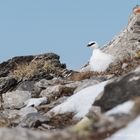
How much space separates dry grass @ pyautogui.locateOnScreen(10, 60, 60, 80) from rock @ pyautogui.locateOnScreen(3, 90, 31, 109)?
3.34 meters

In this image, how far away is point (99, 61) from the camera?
75.0 ft

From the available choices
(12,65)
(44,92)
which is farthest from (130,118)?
(12,65)

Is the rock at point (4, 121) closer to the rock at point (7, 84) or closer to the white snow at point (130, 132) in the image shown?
the rock at point (7, 84)

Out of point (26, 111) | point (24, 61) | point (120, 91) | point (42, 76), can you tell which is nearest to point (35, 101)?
point (26, 111)

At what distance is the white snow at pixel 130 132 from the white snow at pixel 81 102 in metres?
7.77

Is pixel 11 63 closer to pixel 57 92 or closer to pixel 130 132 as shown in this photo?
pixel 57 92

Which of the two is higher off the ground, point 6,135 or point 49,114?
point 49,114

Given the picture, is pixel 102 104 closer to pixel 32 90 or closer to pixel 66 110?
pixel 66 110

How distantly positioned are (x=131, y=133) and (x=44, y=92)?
42.9 feet

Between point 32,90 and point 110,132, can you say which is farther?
point 32,90

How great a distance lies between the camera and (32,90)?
2200 centimetres

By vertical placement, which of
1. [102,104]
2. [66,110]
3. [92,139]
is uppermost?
[66,110]

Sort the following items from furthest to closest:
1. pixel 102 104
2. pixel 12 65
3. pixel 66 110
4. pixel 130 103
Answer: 1. pixel 12 65
2. pixel 66 110
3. pixel 102 104
4. pixel 130 103

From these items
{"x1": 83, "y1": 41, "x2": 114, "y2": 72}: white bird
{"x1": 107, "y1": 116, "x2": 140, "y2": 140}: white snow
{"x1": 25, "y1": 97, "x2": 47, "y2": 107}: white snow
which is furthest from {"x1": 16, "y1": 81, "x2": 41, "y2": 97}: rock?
{"x1": 107, "y1": 116, "x2": 140, "y2": 140}: white snow
